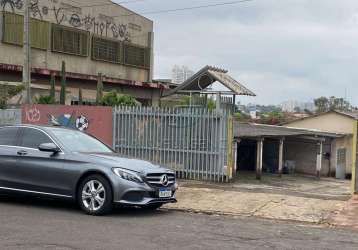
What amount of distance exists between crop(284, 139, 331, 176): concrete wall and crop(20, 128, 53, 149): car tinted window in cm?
2234

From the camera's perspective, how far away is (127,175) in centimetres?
997

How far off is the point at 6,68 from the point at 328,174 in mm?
19315

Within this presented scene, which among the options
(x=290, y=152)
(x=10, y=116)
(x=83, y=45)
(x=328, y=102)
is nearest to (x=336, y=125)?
(x=290, y=152)

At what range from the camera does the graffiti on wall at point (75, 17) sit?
108ft

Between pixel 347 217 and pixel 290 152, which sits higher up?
pixel 290 152

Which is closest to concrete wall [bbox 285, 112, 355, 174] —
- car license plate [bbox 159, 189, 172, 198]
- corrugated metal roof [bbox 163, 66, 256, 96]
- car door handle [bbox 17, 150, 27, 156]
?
corrugated metal roof [bbox 163, 66, 256, 96]

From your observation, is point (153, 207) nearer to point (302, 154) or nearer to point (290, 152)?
point (302, 154)

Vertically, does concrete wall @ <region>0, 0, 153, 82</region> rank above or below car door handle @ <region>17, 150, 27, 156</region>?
above

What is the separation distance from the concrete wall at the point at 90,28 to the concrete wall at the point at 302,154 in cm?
1477

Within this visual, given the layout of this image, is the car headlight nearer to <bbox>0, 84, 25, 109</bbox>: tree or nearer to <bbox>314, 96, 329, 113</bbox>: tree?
<bbox>0, 84, 25, 109</bbox>: tree

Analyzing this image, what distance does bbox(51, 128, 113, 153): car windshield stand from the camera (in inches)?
422

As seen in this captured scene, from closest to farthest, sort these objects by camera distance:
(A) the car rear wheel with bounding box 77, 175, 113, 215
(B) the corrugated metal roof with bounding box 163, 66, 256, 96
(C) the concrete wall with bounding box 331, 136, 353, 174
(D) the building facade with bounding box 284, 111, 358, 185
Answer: (A) the car rear wheel with bounding box 77, 175, 113, 215, (B) the corrugated metal roof with bounding box 163, 66, 256, 96, (C) the concrete wall with bounding box 331, 136, 353, 174, (D) the building facade with bounding box 284, 111, 358, 185

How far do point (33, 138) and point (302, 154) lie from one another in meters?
22.9

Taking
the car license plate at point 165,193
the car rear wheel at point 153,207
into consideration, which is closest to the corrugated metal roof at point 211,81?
the car rear wheel at point 153,207
